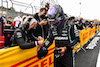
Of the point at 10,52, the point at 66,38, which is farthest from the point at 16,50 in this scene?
the point at 66,38

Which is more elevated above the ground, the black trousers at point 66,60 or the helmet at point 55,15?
the helmet at point 55,15

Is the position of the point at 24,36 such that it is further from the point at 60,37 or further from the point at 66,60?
the point at 66,60

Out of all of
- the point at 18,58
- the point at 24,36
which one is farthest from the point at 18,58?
the point at 24,36

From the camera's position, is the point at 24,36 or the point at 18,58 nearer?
the point at 18,58

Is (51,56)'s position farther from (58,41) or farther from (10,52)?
(10,52)

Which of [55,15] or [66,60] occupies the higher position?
[55,15]

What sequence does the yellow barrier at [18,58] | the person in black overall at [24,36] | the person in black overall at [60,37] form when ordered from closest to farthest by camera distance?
the yellow barrier at [18,58] < the person in black overall at [24,36] < the person in black overall at [60,37]

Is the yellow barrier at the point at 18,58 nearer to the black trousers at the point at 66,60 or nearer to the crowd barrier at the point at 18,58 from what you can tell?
the crowd barrier at the point at 18,58

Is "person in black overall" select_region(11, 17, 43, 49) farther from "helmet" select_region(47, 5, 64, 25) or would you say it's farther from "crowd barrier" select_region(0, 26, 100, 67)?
"helmet" select_region(47, 5, 64, 25)

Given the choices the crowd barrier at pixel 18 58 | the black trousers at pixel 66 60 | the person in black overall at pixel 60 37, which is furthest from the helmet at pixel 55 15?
the crowd barrier at pixel 18 58

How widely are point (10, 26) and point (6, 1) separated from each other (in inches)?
82.0

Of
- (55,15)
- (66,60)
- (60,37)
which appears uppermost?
(55,15)

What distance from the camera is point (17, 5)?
341 inches

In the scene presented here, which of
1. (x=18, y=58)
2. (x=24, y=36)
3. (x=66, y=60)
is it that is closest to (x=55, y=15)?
(x=24, y=36)
